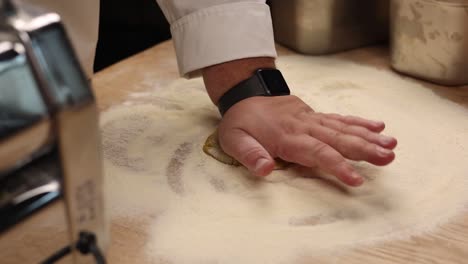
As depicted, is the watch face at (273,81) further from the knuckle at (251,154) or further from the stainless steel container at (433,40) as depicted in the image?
the stainless steel container at (433,40)

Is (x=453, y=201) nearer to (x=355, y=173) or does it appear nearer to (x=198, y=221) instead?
(x=355, y=173)

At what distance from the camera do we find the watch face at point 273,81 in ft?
2.18

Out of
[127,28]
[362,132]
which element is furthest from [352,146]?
[127,28]

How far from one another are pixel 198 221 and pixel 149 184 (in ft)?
0.27

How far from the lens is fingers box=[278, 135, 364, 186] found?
0.56m

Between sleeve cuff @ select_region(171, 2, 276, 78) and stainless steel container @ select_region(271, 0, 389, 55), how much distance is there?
215 millimetres

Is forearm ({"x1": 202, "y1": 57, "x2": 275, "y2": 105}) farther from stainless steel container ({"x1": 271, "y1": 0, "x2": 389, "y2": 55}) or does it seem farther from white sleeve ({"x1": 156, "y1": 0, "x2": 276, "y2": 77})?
stainless steel container ({"x1": 271, "y1": 0, "x2": 389, "y2": 55})

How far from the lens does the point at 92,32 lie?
0.72 metres

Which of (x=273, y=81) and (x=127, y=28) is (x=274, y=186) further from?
(x=127, y=28)

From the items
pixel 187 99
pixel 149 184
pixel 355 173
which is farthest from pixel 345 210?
pixel 187 99

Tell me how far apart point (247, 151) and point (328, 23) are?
14.5 inches

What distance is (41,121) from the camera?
28 centimetres

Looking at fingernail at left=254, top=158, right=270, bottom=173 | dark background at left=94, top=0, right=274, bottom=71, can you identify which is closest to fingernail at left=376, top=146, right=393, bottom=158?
fingernail at left=254, top=158, right=270, bottom=173

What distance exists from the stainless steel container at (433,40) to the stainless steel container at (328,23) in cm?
9
